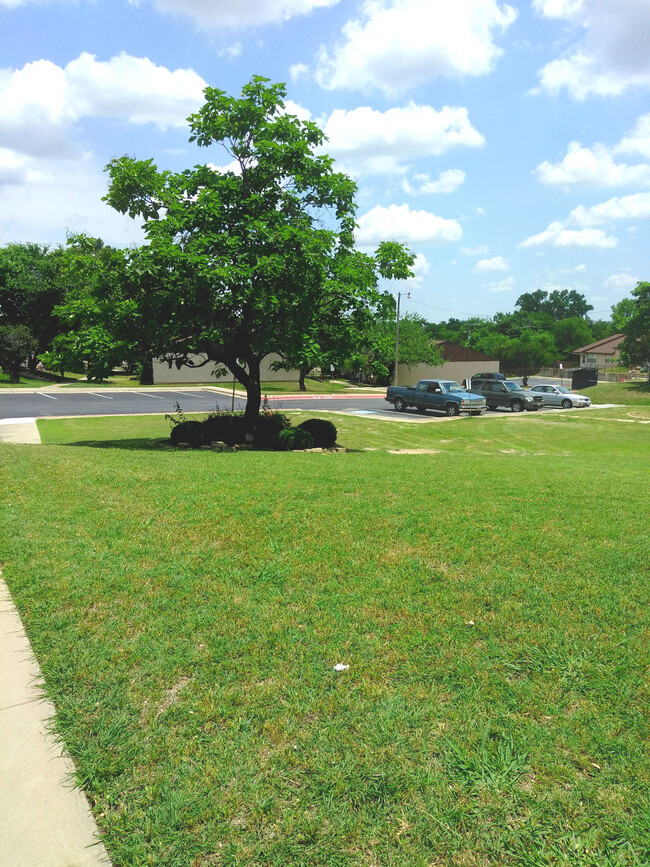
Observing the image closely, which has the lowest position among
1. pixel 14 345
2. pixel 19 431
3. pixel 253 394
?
pixel 19 431

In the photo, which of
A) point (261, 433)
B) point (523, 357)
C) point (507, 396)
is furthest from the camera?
point (523, 357)

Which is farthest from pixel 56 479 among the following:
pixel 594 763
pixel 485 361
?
pixel 485 361

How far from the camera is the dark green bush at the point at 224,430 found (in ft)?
53.1

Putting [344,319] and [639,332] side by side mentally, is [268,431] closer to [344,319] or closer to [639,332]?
[344,319]

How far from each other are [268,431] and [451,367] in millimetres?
48621

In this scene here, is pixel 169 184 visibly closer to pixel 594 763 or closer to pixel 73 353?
pixel 73 353

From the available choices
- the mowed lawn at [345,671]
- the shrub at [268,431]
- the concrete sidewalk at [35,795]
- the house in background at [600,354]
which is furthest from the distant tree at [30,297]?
the house in background at [600,354]

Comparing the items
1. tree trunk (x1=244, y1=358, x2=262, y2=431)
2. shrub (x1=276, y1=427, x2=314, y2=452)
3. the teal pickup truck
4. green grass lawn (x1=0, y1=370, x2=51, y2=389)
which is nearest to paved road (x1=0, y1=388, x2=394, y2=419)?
the teal pickup truck

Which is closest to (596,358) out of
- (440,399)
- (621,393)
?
(621,393)

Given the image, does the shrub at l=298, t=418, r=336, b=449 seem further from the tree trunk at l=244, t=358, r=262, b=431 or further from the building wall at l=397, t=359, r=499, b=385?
the building wall at l=397, t=359, r=499, b=385

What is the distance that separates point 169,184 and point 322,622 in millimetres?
14322

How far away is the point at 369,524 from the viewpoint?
6.45 metres

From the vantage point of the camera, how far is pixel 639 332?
52031 millimetres

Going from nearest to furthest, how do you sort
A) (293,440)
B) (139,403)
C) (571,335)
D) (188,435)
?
(188,435)
(293,440)
(139,403)
(571,335)
